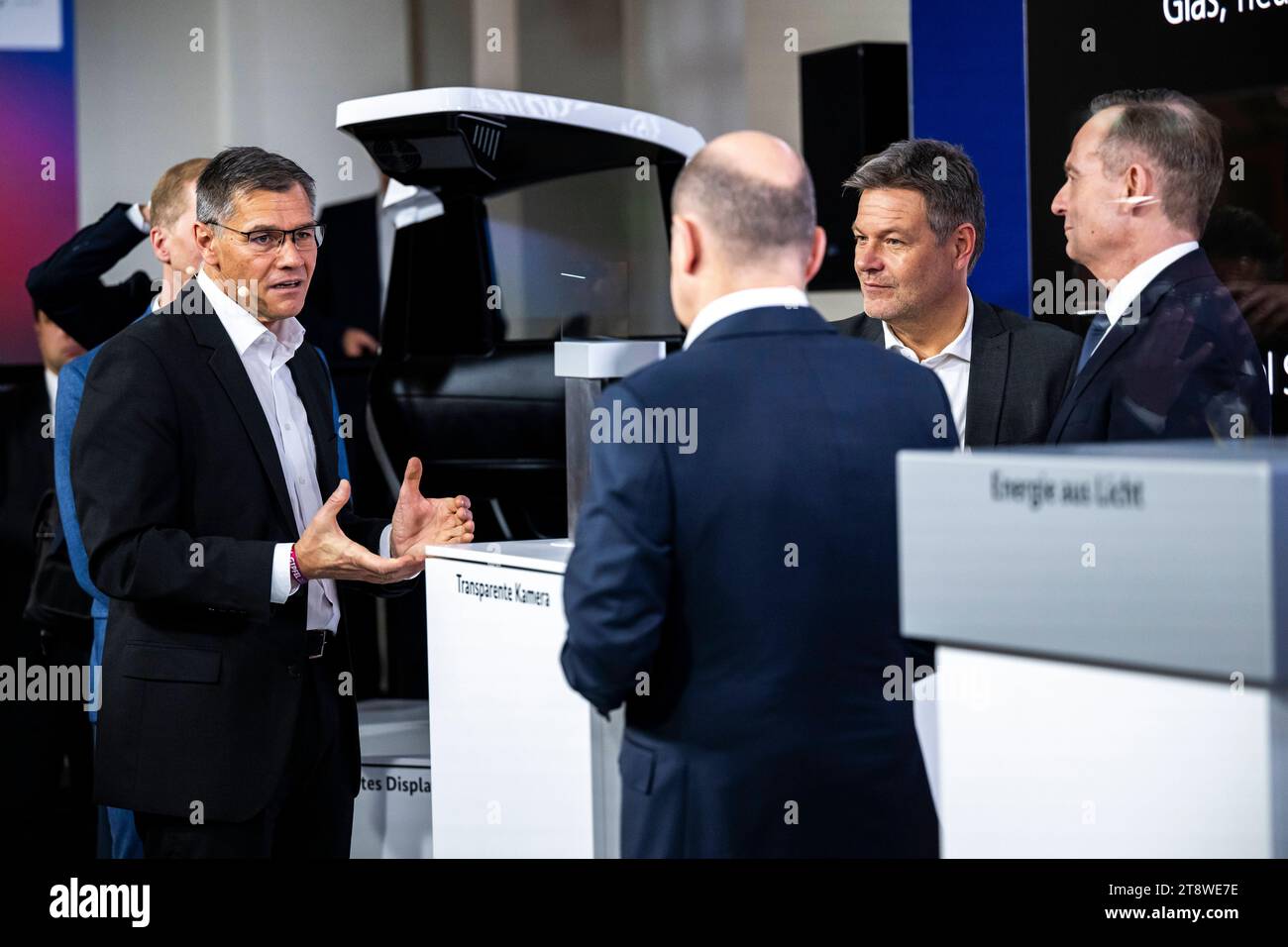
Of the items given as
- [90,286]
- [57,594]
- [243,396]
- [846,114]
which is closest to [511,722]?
[243,396]

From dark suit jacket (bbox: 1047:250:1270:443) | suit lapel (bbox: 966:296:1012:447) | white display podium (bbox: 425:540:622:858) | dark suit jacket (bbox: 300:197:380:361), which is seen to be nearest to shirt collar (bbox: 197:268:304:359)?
white display podium (bbox: 425:540:622:858)

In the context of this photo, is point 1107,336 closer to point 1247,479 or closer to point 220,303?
point 1247,479

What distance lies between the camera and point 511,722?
2.56 meters

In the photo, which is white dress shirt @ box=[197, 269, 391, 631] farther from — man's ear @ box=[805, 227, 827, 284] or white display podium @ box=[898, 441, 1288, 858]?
white display podium @ box=[898, 441, 1288, 858]

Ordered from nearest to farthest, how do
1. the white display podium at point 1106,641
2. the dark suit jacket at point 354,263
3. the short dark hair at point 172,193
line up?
the white display podium at point 1106,641, the short dark hair at point 172,193, the dark suit jacket at point 354,263

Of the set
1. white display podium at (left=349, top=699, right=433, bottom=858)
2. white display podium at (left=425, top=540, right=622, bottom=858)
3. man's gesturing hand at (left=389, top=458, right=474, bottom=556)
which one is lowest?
white display podium at (left=349, top=699, right=433, bottom=858)

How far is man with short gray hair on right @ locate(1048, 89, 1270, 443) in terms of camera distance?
8.32 ft

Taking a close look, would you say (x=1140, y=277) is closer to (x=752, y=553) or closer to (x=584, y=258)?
(x=752, y=553)

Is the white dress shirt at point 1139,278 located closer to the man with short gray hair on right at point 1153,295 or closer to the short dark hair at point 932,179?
the man with short gray hair on right at point 1153,295

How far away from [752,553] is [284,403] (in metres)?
1.14

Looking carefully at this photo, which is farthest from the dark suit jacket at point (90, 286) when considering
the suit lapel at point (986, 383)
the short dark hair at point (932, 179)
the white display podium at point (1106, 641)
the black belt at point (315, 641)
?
the white display podium at point (1106, 641)

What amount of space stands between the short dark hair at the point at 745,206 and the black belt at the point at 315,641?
1112 millimetres

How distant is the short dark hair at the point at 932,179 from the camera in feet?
9.98

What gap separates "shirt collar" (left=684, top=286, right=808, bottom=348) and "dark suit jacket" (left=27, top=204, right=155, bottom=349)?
2391 millimetres
